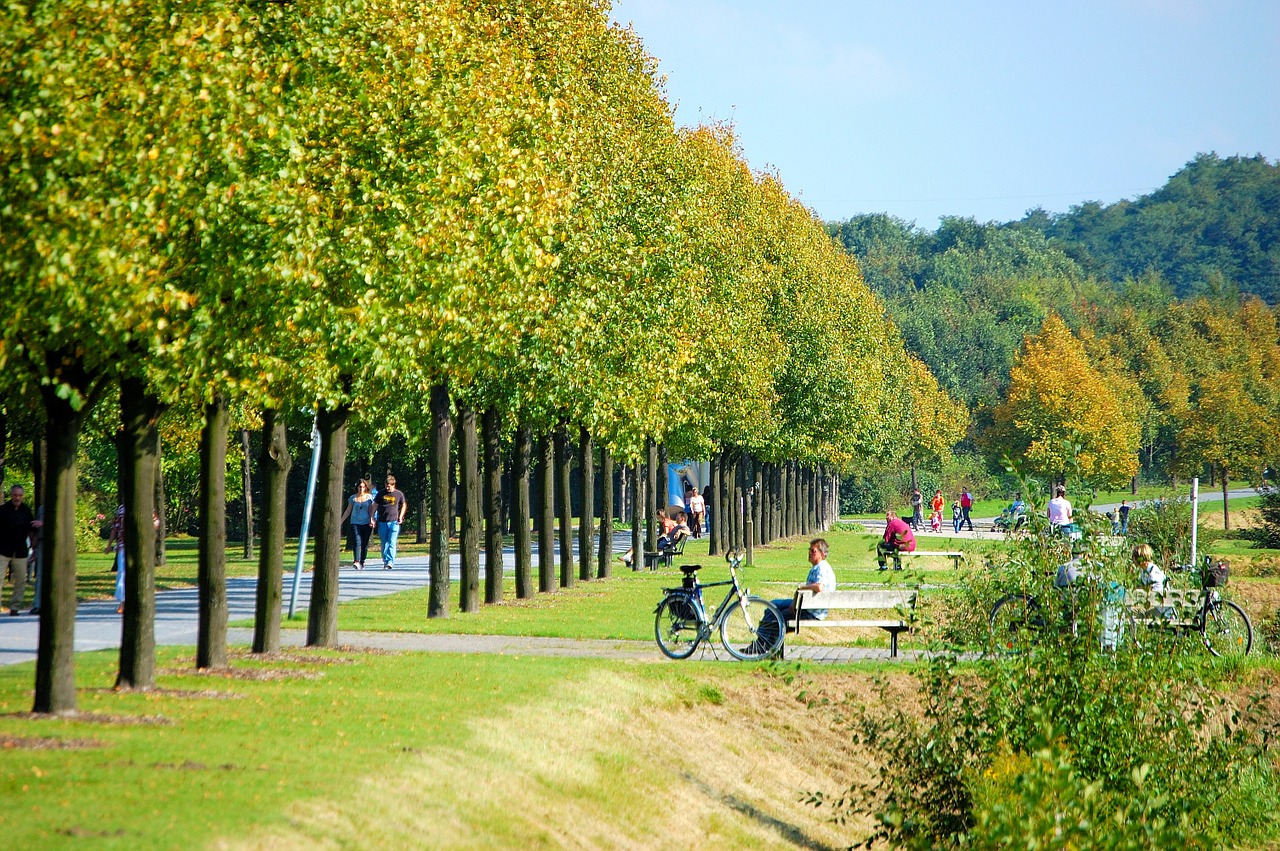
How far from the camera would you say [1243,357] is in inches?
4205

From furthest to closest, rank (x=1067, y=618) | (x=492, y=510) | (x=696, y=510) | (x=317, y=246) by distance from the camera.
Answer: (x=696, y=510) → (x=492, y=510) → (x=1067, y=618) → (x=317, y=246)

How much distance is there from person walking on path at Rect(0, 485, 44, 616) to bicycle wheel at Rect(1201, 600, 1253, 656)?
15.4 metres

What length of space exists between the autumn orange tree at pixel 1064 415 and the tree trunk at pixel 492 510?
50934 millimetres

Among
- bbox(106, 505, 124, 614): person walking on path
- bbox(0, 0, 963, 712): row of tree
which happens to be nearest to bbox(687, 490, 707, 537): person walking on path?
bbox(0, 0, 963, 712): row of tree

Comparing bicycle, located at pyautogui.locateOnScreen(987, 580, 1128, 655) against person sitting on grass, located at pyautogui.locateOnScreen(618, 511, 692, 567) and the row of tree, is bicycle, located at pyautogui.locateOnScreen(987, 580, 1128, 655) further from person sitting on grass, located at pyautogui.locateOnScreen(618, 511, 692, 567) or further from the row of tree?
person sitting on grass, located at pyautogui.locateOnScreen(618, 511, 692, 567)

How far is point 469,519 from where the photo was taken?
66.5ft

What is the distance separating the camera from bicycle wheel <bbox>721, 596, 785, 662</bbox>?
53.2ft

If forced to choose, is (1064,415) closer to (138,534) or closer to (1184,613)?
(1184,613)

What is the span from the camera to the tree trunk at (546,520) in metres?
24.1

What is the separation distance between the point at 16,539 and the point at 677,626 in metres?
9.88

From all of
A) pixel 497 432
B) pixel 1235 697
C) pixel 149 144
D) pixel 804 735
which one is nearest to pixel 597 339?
pixel 497 432

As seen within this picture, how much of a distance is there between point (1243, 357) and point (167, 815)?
111 meters

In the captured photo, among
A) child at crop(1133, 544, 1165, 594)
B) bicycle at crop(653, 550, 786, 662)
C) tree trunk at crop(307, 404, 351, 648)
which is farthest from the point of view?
bicycle at crop(653, 550, 786, 662)

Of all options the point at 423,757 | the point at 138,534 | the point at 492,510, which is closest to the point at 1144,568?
the point at 423,757
